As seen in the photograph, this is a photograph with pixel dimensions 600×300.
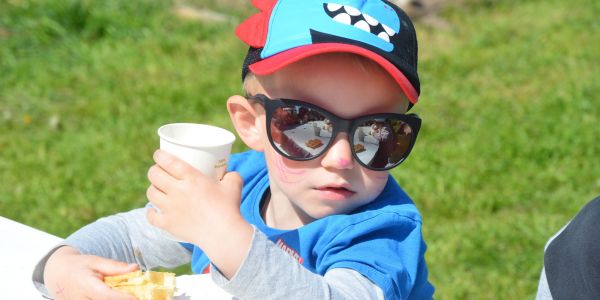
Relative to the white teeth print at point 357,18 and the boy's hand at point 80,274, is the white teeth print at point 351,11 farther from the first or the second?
the boy's hand at point 80,274

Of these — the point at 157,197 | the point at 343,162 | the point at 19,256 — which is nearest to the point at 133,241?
the point at 19,256

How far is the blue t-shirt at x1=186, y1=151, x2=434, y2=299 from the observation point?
1.96m

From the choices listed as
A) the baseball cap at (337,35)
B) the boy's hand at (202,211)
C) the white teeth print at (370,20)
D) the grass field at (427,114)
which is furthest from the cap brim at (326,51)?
the grass field at (427,114)

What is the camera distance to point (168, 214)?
183cm

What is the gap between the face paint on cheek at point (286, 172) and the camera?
7.00 feet

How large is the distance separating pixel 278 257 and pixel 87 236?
0.71 metres

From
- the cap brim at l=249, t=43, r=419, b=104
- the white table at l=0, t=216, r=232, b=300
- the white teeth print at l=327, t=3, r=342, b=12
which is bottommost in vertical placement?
the white table at l=0, t=216, r=232, b=300

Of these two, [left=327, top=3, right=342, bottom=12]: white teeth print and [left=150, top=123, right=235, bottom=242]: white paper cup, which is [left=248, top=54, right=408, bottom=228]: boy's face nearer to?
[left=327, top=3, right=342, bottom=12]: white teeth print

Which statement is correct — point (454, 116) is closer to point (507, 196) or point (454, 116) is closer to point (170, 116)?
point (507, 196)

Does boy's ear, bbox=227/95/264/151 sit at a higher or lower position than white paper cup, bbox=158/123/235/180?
lower

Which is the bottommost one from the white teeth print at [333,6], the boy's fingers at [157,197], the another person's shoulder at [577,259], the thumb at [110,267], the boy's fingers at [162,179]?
the another person's shoulder at [577,259]

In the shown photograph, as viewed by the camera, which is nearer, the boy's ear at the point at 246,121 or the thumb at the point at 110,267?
the thumb at the point at 110,267

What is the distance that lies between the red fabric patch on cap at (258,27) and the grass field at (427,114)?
198cm

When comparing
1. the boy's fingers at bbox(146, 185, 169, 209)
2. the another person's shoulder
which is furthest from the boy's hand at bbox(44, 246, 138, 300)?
the another person's shoulder
